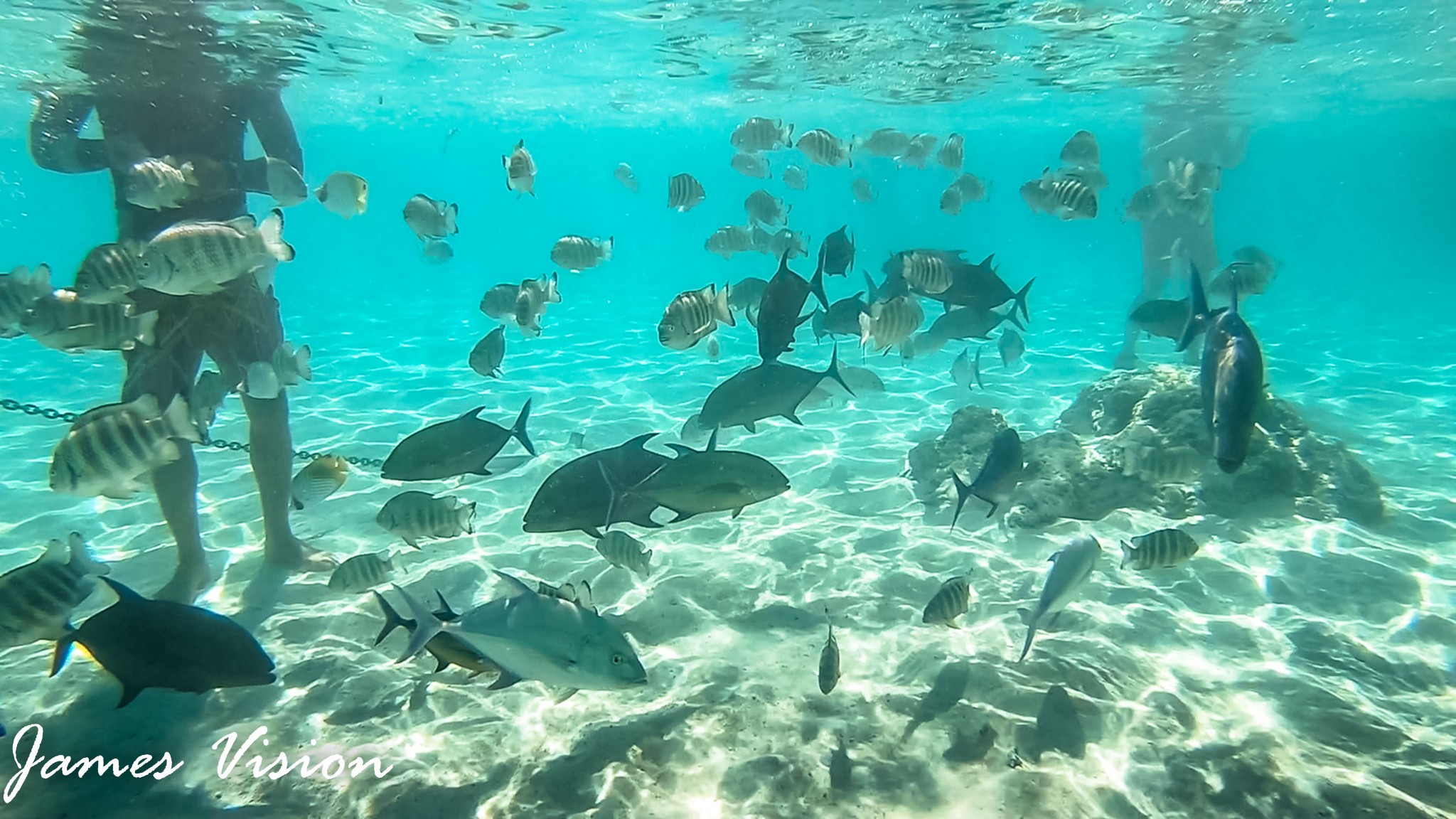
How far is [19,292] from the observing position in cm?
478

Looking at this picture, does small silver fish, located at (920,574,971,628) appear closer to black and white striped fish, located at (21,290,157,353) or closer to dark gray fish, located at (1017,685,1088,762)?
dark gray fish, located at (1017,685,1088,762)

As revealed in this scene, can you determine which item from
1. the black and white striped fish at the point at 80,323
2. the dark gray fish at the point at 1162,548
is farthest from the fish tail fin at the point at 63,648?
the dark gray fish at the point at 1162,548

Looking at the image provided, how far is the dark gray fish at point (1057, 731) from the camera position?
4.36 m

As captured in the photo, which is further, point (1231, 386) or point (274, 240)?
point (274, 240)

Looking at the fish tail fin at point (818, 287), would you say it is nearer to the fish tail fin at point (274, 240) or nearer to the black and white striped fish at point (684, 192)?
the fish tail fin at point (274, 240)

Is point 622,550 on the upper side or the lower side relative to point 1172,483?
upper

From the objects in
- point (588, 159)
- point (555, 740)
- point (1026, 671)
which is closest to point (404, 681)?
point (555, 740)

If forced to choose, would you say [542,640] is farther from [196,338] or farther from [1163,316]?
[1163,316]

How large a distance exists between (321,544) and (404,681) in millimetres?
3407

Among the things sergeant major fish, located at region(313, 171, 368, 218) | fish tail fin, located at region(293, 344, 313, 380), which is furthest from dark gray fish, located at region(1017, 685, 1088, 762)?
sergeant major fish, located at region(313, 171, 368, 218)

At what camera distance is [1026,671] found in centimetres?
515

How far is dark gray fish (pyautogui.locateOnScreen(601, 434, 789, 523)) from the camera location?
12.4ft

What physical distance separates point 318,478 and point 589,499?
3600mm

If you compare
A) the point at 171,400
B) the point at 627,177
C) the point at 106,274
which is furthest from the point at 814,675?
the point at 627,177
